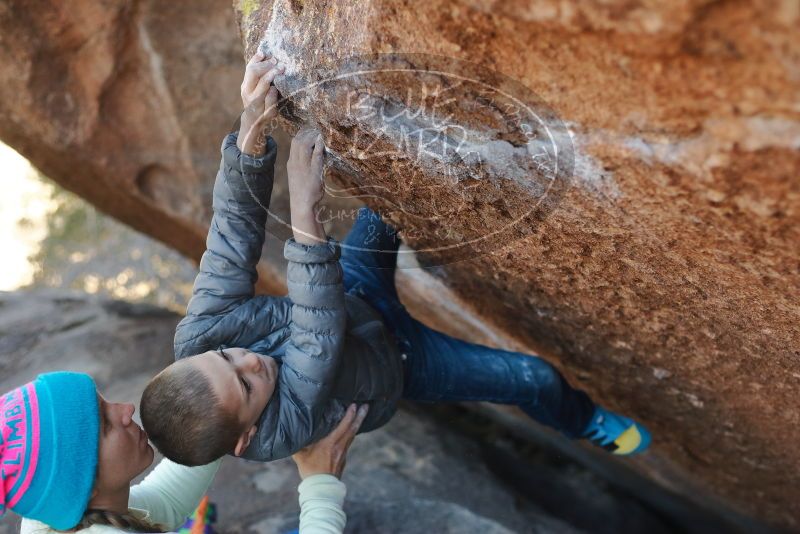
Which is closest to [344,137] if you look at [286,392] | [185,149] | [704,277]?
[286,392]

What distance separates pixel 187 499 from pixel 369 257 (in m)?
0.75

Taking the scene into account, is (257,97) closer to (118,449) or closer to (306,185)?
(306,185)

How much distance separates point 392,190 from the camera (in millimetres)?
1661

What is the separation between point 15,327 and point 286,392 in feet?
6.40

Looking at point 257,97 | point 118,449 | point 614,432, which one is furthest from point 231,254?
point 614,432

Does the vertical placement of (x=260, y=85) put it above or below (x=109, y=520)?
above

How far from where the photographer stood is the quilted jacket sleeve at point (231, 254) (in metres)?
1.52

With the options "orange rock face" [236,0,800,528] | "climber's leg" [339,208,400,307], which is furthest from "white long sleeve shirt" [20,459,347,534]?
→ "orange rock face" [236,0,800,528]

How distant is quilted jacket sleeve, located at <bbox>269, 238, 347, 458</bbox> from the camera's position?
150 centimetres

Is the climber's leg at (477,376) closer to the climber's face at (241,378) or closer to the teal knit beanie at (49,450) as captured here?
the climber's face at (241,378)

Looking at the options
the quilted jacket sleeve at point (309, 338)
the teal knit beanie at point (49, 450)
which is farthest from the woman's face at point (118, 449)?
the quilted jacket sleeve at point (309, 338)

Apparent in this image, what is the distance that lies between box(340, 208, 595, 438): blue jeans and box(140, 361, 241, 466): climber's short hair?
574 mm

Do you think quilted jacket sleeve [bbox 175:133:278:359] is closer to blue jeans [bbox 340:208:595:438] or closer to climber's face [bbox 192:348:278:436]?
climber's face [bbox 192:348:278:436]

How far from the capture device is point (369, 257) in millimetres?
2012
